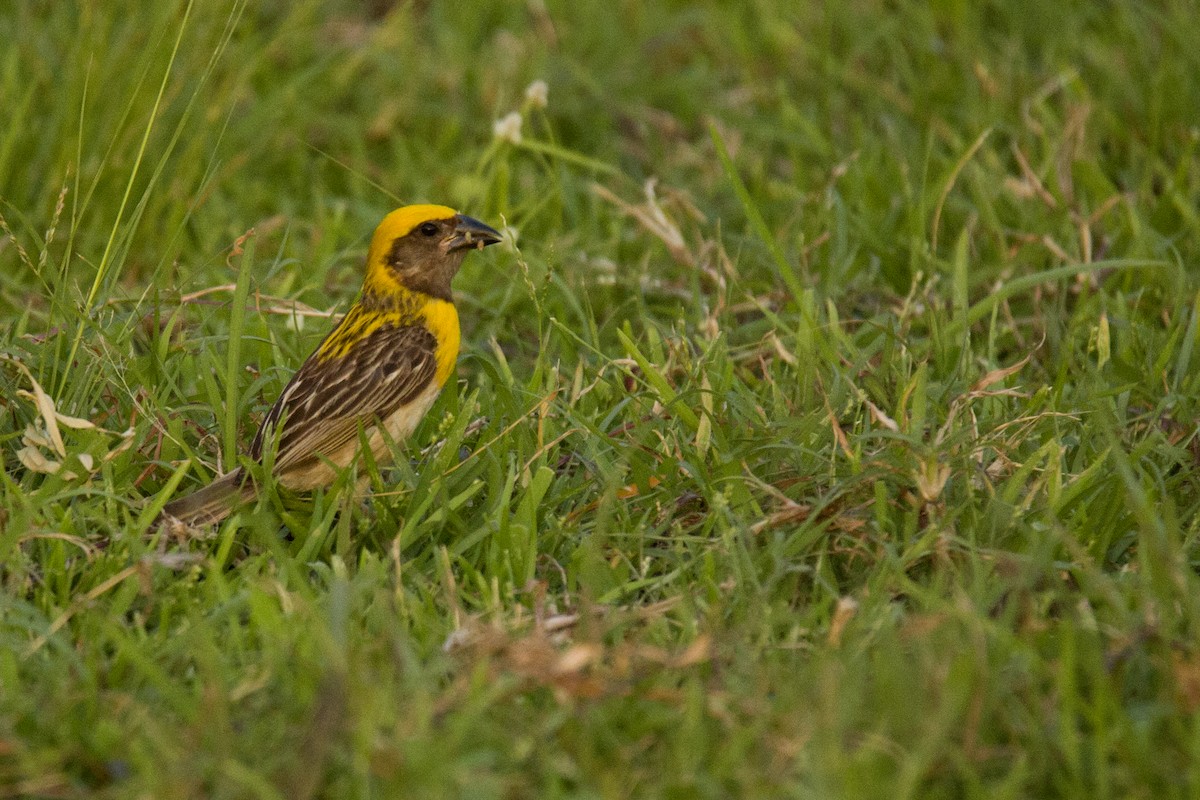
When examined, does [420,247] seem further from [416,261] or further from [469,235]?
[469,235]

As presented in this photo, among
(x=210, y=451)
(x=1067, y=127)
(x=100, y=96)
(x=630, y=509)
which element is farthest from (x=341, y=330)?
(x=1067, y=127)

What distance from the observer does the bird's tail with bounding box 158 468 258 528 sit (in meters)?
4.13

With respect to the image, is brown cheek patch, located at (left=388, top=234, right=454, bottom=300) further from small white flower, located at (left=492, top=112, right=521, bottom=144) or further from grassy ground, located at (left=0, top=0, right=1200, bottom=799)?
small white flower, located at (left=492, top=112, right=521, bottom=144)

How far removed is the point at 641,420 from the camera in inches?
184

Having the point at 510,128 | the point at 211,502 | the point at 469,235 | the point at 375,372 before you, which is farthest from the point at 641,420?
the point at 510,128

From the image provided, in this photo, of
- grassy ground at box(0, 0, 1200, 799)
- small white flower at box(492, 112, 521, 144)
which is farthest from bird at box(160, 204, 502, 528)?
small white flower at box(492, 112, 521, 144)

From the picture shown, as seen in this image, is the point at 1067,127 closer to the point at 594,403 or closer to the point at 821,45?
the point at 821,45

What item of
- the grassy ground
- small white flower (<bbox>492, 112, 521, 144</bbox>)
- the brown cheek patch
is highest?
small white flower (<bbox>492, 112, 521, 144</bbox>)

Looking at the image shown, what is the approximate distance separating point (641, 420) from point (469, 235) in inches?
36.4

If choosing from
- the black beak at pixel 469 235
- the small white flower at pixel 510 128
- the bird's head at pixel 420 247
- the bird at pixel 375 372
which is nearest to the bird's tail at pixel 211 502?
the bird at pixel 375 372

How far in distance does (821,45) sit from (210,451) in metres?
4.03

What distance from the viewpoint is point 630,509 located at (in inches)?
171

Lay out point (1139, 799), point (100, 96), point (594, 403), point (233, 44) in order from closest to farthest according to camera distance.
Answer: point (1139, 799)
point (594, 403)
point (100, 96)
point (233, 44)

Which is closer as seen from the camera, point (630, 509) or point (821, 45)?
point (630, 509)
